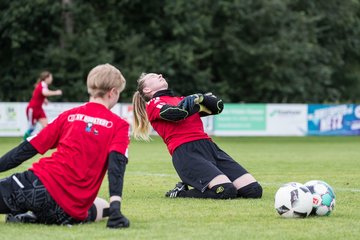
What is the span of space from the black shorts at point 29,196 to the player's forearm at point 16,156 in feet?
0.46

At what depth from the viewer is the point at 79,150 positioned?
7047mm

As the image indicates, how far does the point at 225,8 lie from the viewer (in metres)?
46.4

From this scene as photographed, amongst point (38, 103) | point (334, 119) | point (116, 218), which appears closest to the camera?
point (116, 218)

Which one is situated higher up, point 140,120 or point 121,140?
point 121,140

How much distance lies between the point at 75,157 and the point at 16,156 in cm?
49

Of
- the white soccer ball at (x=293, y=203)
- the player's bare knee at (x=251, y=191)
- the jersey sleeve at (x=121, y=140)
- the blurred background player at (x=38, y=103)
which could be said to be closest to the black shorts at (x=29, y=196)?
the jersey sleeve at (x=121, y=140)

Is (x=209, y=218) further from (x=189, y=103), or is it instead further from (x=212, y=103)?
(x=212, y=103)

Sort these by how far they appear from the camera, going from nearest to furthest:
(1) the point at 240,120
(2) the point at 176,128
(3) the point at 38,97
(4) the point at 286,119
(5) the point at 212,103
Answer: (5) the point at 212,103, (2) the point at 176,128, (3) the point at 38,97, (1) the point at 240,120, (4) the point at 286,119

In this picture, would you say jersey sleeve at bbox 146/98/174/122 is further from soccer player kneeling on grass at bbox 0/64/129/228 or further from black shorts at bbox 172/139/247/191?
soccer player kneeling on grass at bbox 0/64/129/228

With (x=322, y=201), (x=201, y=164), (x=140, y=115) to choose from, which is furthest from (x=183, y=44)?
(x=322, y=201)

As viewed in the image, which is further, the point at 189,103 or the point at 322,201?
the point at 189,103

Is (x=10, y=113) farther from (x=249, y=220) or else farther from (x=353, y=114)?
(x=249, y=220)

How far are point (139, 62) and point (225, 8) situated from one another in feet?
23.9

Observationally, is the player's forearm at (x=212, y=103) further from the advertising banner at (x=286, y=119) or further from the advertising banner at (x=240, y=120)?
the advertising banner at (x=286, y=119)
